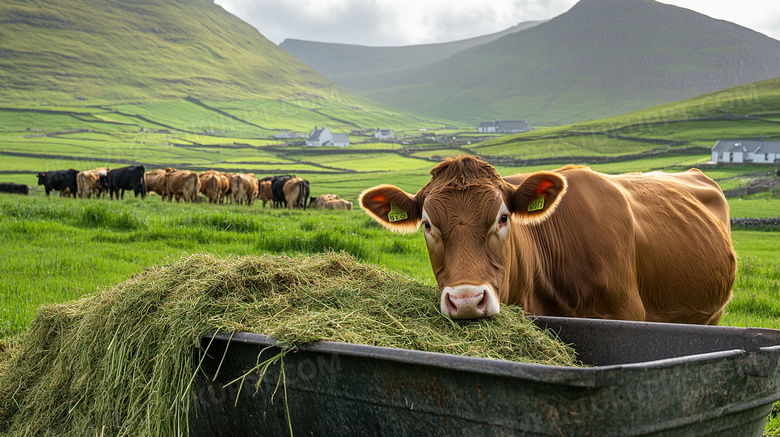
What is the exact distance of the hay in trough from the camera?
295 centimetres

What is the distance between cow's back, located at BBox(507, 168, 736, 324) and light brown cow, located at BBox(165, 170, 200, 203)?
35.0 m

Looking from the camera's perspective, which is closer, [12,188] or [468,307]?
[468,307]

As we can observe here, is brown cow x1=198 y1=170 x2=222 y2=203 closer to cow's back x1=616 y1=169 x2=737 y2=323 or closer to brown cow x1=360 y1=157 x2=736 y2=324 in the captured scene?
cow's back x1=616 y1=169 x2=737 y2=323

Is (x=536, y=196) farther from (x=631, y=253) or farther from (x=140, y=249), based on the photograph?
(x=140, y=249)

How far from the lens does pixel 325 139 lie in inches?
5369

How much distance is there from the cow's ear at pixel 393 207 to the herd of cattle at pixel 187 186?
103ft

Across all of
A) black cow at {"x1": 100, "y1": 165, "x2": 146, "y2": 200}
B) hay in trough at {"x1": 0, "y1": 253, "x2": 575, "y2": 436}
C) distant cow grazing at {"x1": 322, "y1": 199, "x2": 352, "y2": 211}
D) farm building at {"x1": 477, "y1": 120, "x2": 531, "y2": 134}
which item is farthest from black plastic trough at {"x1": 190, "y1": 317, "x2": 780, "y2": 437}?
farm building at {"x1": 477, "y1": 120, "x2": 531, "y2": 134}

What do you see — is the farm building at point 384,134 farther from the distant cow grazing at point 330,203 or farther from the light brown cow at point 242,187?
the distant cow grazing at point 330,203

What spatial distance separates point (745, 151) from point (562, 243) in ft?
260

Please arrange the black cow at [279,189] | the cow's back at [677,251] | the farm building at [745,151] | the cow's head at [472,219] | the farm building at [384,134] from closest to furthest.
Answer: the cow's head at [472,219] → the cow's back at [677,251] → the black cow at [279,189] → the farm building at [745,151] → the farm building at [384,134]

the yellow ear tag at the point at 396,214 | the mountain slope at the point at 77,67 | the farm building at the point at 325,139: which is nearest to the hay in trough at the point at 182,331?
the yellow ear tag at the point at 396,214

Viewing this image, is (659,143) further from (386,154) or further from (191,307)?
(191,307)

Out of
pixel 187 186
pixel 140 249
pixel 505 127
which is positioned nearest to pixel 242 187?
pixel 187 186

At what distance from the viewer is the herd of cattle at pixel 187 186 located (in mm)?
36469
